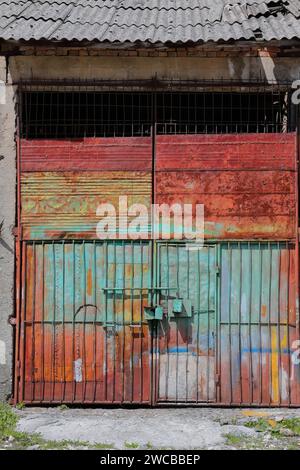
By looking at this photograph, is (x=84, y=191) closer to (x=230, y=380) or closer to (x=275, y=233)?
(x=275, y=233)

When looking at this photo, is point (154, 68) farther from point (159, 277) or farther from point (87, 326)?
point (87, 326)

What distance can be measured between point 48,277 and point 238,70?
3.39m

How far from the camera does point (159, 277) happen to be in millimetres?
6824

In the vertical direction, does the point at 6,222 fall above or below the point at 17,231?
above

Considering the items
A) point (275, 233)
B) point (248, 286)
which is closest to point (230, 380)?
point (248, 286)

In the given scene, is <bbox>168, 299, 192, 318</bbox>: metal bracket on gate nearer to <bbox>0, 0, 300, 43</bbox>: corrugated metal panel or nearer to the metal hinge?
the metal hinge

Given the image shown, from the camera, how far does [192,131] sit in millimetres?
7152

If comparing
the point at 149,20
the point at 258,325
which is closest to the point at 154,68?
the point at 149,20

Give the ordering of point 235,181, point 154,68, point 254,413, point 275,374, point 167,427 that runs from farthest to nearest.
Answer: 1. point 154,68
2. point 235,181
3. point 275,374
4. point 254,413
5. point 167,427

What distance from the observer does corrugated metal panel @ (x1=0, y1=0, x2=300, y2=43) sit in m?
6.59

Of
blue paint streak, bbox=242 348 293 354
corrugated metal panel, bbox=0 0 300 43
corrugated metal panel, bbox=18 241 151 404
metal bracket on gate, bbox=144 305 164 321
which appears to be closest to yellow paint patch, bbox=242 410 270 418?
blue paint streak, bbox=242 348 293 354

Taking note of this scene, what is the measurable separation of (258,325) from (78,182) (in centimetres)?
273
